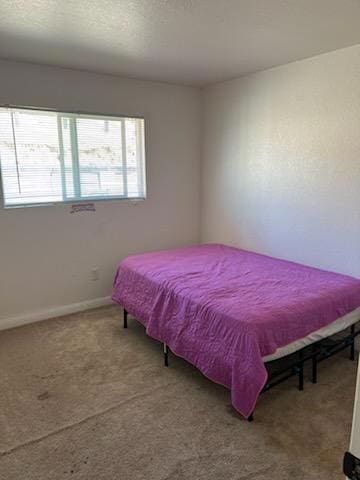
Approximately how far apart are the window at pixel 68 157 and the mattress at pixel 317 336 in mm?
2308

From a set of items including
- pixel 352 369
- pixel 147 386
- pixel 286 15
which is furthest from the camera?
pixel 352 369

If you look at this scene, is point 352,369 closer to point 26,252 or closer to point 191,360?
point 191,360

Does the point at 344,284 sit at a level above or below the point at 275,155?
below

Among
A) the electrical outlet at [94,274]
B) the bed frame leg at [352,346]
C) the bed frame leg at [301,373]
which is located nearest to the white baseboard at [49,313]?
the electrical outlet at [94,274]

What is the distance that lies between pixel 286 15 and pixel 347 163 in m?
1.20

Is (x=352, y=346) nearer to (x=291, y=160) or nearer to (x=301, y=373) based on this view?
(x=301, y=373)

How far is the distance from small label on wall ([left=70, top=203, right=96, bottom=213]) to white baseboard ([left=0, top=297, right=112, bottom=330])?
3.09 ft

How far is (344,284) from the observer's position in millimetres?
2588

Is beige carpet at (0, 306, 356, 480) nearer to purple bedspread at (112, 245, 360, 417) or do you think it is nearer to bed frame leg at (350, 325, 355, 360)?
bed frame leg at (350, 325, 355, 360)

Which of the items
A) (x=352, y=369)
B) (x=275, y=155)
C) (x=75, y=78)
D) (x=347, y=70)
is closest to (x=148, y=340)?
(x=352, y=369)

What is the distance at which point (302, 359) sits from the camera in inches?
91.5

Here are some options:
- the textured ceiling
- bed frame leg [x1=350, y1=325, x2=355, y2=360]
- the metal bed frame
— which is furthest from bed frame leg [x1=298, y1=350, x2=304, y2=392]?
the textured ceiling

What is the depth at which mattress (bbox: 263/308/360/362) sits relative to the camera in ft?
6.88

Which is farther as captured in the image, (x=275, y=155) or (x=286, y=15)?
(x=275, y=155)
